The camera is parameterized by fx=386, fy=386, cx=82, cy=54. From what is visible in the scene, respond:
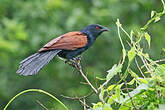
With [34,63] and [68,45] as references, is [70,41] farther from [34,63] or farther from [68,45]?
[34,63]

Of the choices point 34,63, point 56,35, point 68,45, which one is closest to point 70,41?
point 68,45

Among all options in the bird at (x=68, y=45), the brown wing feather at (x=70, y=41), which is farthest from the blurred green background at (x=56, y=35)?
the brown wing feather at (x=70, y=41)

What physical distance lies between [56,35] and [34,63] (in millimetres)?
4043

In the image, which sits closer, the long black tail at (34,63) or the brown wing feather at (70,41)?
the long black tail at (34,63)

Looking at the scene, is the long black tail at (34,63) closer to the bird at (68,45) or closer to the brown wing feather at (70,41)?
the bird at (68,45)

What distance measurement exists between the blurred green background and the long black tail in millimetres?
3313

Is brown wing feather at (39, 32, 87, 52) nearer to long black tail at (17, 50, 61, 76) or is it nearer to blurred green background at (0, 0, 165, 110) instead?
long black tail at (17, 50, 61, 76)

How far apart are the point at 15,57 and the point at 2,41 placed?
832mm

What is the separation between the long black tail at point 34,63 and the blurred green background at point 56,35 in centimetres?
331

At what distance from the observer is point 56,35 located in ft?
19.5

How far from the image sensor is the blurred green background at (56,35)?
594cm

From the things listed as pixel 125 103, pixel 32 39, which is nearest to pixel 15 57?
pixel 32 39

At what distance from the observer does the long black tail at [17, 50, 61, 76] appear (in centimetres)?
167

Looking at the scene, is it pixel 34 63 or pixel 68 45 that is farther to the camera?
pixel 68 45
